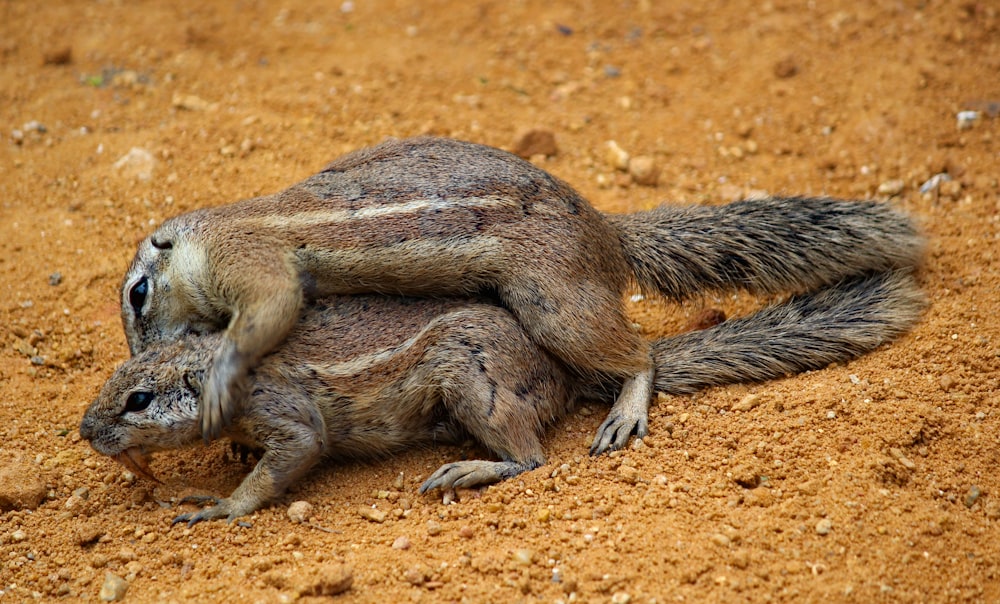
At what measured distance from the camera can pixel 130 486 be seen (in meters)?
4.62

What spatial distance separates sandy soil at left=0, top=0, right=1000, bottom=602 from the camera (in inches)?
148

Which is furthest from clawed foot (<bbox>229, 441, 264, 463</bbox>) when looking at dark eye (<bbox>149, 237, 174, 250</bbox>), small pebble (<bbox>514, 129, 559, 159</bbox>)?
small pebble (<bbox>514, 129, 559, 159</bbox>)

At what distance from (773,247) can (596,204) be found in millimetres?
1544

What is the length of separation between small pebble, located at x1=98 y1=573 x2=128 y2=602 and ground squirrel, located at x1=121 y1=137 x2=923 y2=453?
0.88 m

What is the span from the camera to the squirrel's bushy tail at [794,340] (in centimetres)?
475

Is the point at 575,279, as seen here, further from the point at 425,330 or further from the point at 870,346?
the point at 870,346

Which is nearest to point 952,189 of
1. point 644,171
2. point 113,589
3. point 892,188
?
point 892,188

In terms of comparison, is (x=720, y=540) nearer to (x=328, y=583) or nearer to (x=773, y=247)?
(x=328, y=583)

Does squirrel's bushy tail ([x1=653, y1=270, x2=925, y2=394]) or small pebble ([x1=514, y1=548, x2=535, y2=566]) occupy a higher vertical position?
squirrel's bushy tail ([x1=653, y1=270, x2=925, y2=394])

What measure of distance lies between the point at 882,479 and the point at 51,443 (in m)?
3.93

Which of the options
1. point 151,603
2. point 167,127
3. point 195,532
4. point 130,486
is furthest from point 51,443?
point 167,127

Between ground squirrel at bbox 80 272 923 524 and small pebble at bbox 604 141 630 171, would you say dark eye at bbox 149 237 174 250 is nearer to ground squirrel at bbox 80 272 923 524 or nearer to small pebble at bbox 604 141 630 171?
ground squirrel at bbox 80 272 923 524

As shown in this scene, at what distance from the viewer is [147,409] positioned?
4379 mm

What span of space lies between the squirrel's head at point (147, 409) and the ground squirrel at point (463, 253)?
0.22 metres
